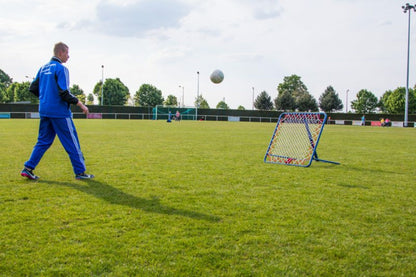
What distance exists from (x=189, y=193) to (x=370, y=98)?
107956 mm

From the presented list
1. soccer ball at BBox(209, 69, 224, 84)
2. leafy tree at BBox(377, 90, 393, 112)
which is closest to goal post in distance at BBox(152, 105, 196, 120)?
soccer ball at BBox(209, 69, 224, 84)

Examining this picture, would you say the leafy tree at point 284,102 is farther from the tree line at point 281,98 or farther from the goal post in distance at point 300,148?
the goal post in distance at point 300,148

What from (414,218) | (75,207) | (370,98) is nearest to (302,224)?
(414,218)

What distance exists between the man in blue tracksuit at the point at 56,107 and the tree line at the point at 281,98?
209ft

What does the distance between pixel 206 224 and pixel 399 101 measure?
9922cm

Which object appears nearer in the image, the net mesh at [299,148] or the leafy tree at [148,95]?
the net mesh at [299,148]

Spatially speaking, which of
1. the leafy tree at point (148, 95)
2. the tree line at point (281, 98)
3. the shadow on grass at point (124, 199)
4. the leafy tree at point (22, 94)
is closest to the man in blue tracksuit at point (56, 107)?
the shadow on grass at point (124, 199)

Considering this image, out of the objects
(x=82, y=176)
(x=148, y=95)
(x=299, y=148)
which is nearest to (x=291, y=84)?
(x=148, y=95)

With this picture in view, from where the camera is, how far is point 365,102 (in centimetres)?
9981

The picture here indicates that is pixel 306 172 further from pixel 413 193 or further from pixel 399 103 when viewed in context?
pixel 399 103

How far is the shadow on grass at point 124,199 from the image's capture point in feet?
13.1

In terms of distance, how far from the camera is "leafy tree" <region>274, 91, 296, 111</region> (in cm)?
8112

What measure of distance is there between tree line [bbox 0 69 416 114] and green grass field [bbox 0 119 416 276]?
63937mm

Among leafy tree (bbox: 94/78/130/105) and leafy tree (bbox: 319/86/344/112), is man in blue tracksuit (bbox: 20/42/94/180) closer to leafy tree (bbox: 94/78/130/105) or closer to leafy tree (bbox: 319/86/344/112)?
leafy tree (bbox: 319/86/344/112)
